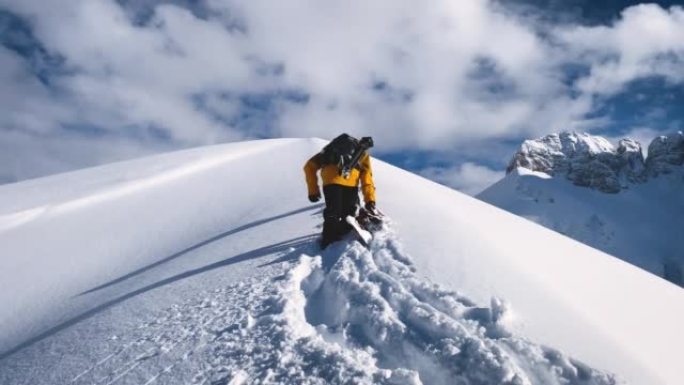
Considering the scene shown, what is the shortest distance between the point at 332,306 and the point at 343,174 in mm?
2533

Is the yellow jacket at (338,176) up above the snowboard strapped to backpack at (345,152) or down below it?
below

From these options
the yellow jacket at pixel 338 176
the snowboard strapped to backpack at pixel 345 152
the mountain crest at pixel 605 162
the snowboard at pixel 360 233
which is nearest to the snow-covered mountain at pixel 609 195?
the mountain crest at pixel 605 162

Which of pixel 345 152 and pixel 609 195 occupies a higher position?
pixel 345 152

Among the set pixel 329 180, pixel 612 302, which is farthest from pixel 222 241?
pixel 612 302

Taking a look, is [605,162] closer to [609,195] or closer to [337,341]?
[609,195]

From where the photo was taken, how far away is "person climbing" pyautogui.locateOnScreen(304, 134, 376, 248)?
21.7ft

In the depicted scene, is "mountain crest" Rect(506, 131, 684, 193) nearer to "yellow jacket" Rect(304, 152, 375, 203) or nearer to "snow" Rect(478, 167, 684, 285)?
"snow" Rect(478, 167, 684, 285)

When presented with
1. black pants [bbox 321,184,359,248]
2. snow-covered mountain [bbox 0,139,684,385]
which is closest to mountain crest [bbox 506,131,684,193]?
snow-covered mountain [bbox 0,139,684,385]

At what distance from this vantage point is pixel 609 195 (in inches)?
6555

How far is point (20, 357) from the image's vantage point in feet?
14.6

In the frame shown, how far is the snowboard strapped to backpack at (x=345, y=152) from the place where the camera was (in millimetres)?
6758

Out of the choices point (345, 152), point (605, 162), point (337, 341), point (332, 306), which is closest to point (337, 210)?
point (345, 152)

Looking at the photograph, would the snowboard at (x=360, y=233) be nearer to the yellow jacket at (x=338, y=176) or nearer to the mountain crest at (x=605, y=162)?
the yellow jacket at (x=338, y=176)

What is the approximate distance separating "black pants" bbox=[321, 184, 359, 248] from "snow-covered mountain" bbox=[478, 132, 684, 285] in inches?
5556
